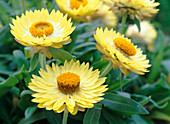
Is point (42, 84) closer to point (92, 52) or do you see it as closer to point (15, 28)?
point (15, 28)

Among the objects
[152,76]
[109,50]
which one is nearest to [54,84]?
[109,50]

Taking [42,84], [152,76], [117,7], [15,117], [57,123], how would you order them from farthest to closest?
[152,76] < [15,117] < [117,7] < [57,123] < [42,84]

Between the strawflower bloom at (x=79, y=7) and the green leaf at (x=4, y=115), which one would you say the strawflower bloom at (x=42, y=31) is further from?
the green leaf at (x=4, y=115)

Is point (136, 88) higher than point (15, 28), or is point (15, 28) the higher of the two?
point (15, 28)

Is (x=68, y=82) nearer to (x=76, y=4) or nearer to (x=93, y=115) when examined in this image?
(x=93, y=115)

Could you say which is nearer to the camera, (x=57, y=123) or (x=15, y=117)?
(x=57, y=123)

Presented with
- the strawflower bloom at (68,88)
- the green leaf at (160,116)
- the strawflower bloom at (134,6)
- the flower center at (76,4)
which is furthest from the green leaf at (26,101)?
the green leaf at (160,116)

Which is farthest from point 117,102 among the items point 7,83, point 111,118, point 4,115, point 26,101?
point 4,115
